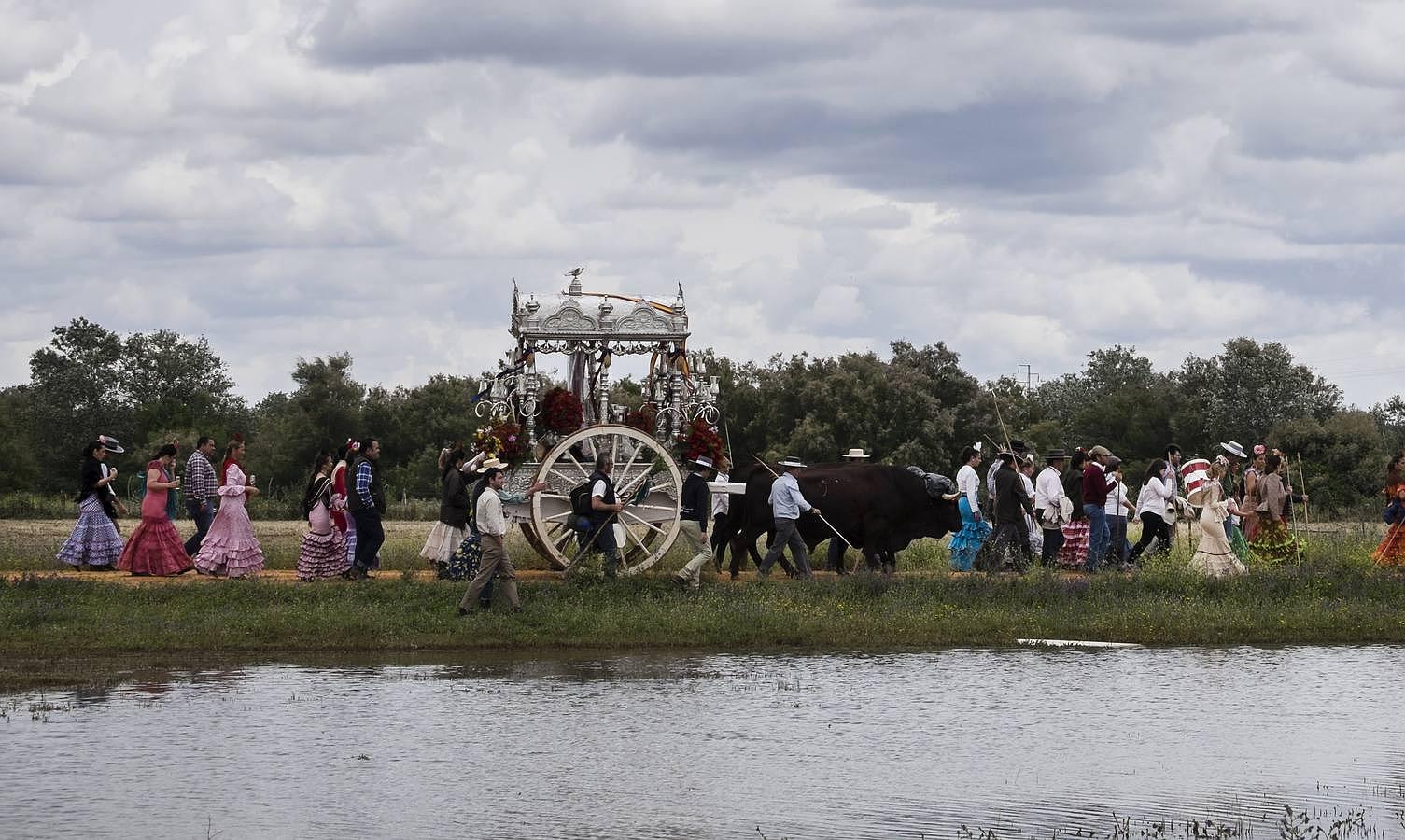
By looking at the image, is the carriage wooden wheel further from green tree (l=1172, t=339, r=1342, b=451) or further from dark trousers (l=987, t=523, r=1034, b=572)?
green tree (l=1172, t=339, r=1342, b=451)

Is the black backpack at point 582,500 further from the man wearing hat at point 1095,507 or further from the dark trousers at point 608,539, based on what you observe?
the man wearing hat at point 1095,507

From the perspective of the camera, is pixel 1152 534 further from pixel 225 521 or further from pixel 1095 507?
pixel 225 521

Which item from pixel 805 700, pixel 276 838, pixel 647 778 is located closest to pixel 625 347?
pixel 805 700

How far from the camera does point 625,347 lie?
2169 cm

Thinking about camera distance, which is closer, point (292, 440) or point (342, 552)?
point (342, 552)

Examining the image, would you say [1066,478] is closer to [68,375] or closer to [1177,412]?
[1177,412]

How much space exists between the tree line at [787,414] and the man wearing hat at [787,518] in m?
24.3

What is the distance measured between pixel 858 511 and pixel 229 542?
765cm

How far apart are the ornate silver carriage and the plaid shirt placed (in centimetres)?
333

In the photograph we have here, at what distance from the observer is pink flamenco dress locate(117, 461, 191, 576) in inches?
841

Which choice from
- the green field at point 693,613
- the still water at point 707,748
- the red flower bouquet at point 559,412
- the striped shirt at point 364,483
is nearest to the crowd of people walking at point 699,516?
the striped shirt at point 364,483

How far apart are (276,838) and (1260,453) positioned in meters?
16.5

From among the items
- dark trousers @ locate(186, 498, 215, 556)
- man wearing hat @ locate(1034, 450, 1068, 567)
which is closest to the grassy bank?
man wearing hat @ locate(1034, 450, 1068, 567)

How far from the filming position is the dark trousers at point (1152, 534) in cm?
2317
